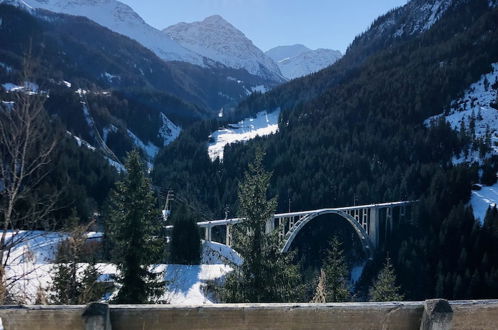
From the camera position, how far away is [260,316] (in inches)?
201

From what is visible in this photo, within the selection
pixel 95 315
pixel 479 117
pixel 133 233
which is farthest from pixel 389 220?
pixel 95 315

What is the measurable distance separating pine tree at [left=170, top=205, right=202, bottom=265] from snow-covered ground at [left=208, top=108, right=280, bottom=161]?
77.4 m

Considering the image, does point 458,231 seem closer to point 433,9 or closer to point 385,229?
point 385,229

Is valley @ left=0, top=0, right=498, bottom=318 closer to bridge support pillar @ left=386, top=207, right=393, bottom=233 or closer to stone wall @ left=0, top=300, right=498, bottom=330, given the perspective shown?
bridge support pillar @ left=386, top=207, right=393, bottom=233

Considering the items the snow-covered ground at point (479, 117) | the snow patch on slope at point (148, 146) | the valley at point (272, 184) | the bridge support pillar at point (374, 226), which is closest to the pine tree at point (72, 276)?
the valley at point (272, 184)

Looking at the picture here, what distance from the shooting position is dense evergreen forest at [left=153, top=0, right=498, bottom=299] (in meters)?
64.1

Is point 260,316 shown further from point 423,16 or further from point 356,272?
point 423,16

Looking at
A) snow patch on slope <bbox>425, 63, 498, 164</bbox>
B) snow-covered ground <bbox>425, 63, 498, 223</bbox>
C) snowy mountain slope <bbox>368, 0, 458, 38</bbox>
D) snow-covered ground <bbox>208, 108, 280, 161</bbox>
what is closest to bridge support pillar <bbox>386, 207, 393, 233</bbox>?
snow-covered ground <bbox>425, 63, 498, 223</bbox>

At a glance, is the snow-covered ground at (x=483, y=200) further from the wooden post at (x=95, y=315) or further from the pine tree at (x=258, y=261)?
the wooden post at (x=95, y=315)

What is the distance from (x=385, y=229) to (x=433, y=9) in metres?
144

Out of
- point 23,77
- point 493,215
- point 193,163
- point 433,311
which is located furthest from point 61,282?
point 193,163

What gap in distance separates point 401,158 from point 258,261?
9612cm

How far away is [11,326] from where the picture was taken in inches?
191

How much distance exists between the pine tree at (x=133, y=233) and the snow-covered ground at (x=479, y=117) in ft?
210
